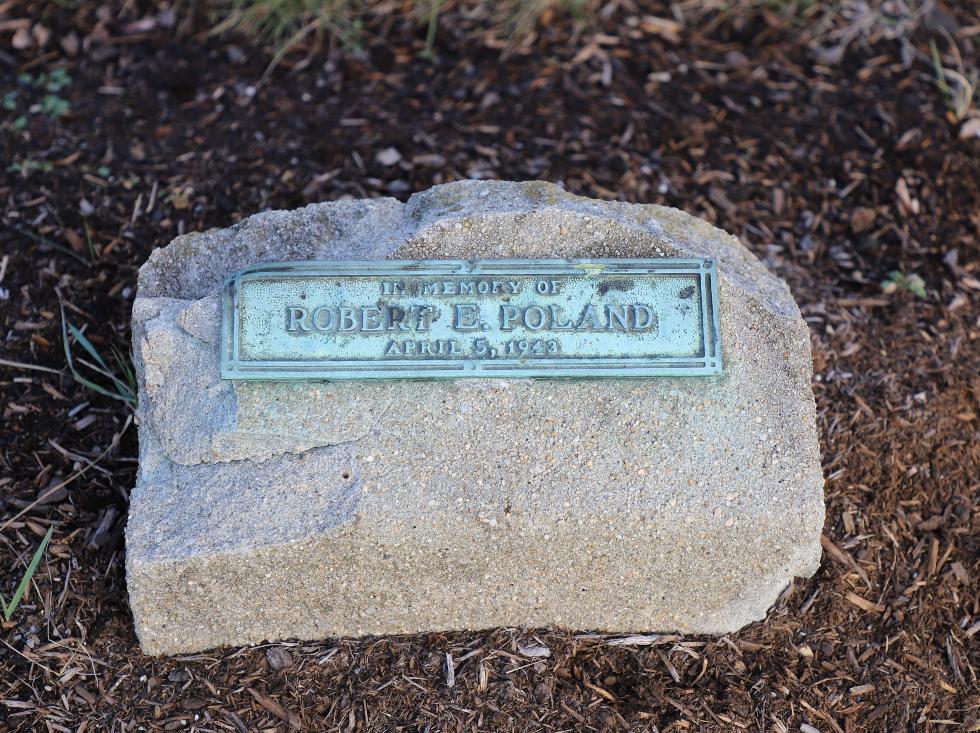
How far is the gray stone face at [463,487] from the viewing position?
8.70 feet

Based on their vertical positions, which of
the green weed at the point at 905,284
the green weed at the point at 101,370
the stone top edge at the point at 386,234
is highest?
the stone top edge at the point at 386,234

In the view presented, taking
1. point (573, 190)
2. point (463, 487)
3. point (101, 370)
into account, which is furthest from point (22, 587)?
point (573, 190)

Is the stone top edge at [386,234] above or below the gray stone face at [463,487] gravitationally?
above

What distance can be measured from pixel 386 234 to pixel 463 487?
2.67 feet

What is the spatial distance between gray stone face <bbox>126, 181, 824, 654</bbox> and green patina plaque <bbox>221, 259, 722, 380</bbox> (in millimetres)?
63

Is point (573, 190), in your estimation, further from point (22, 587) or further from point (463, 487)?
point (22, 587)

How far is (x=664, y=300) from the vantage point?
2.79m

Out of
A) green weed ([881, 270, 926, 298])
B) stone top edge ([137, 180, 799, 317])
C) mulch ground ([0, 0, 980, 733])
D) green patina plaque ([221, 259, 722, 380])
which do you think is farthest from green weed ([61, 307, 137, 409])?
green weed ([881, 270, 926, 298])

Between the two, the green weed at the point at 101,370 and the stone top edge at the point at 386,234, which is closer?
the stone top edge at the point at 386,234

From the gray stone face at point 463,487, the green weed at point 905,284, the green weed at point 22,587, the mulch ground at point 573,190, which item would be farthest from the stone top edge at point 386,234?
the green weed at point 905,284

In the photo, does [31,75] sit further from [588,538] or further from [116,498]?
[588,538]

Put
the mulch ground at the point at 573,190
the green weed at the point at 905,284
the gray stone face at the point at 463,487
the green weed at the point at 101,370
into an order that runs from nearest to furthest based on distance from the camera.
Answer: the gray stone face at the point at 463,487, the mulch ground at the point at 573,190, the green weed at the point at 101,370, the green weed at the point at 905,284

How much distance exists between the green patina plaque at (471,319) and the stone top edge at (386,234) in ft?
0.61

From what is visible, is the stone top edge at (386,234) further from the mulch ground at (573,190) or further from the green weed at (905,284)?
the green weed at (905,284)
